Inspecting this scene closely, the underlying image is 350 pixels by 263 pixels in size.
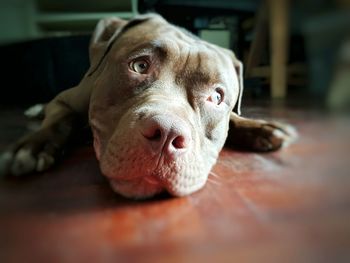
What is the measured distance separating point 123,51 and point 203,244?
0.67 metres

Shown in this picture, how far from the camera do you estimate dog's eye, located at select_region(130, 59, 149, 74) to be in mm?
999

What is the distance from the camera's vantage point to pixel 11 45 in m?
0.74

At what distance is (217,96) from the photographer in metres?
1.04

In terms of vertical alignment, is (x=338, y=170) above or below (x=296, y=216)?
above

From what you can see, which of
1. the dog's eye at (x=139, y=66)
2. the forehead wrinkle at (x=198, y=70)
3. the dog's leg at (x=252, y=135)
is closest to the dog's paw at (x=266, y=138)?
the dog's leg at (x=252, y=135)

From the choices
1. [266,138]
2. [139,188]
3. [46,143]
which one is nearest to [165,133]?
[139,188]

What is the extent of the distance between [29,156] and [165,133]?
0.41 meters

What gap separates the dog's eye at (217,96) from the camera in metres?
1.02

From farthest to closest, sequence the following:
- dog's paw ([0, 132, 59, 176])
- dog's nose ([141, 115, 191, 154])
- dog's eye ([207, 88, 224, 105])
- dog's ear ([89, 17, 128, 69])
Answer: dog's ear ([89, 17, 128, 69]) < dog's eye ([207, 88, 224, 105]) < dog's paw ([0, 132, 59, 176]) < dog's nose ([141, 115, 191, 154])

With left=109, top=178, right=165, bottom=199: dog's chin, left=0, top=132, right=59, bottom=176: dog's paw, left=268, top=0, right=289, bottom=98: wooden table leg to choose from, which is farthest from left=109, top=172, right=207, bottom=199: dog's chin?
left=268, top=0, right=289, bottom=98: wooden table leg

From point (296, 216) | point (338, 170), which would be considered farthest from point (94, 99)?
point (338, 170)

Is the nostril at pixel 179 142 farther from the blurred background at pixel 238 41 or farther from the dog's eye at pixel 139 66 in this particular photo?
the dog's eye at pixel 139 66

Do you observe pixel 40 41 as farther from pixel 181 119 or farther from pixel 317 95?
pixel 317 95

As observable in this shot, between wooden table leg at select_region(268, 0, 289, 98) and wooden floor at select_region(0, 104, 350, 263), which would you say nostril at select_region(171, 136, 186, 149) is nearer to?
wooden floor at select_region(0, 104, 350, 263)
